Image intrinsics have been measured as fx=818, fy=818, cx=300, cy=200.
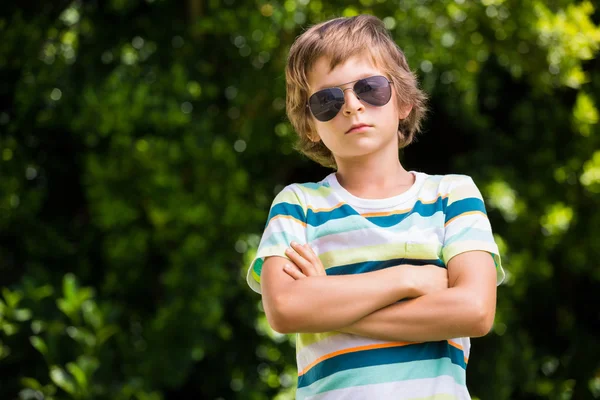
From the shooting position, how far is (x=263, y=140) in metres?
4.75

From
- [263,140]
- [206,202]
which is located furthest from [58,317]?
[263,140]

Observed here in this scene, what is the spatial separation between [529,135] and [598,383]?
1.65m

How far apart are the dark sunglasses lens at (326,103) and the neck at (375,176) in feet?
0.41

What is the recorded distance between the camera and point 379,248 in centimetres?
170

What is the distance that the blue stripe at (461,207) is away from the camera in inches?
69.1

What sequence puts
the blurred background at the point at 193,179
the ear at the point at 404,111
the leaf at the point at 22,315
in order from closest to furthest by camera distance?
the ear at the point at 404,111
the leaf at the point at 22,315
the blurred background at the point at 193,179

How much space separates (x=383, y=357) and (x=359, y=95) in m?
0.55

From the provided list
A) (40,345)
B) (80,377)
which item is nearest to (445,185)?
(80,377)

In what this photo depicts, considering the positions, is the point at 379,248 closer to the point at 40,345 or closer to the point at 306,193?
the point at 306,193

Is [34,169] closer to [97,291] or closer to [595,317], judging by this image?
[97,291]

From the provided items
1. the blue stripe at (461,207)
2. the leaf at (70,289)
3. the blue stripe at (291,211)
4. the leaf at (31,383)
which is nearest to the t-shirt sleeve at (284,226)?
the blue stripe at (291,211)

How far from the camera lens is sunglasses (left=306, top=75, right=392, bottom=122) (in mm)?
1736

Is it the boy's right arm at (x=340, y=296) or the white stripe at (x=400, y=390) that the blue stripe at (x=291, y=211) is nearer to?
the boy's right arm at (x=340, y=296)

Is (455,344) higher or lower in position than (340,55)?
lower
